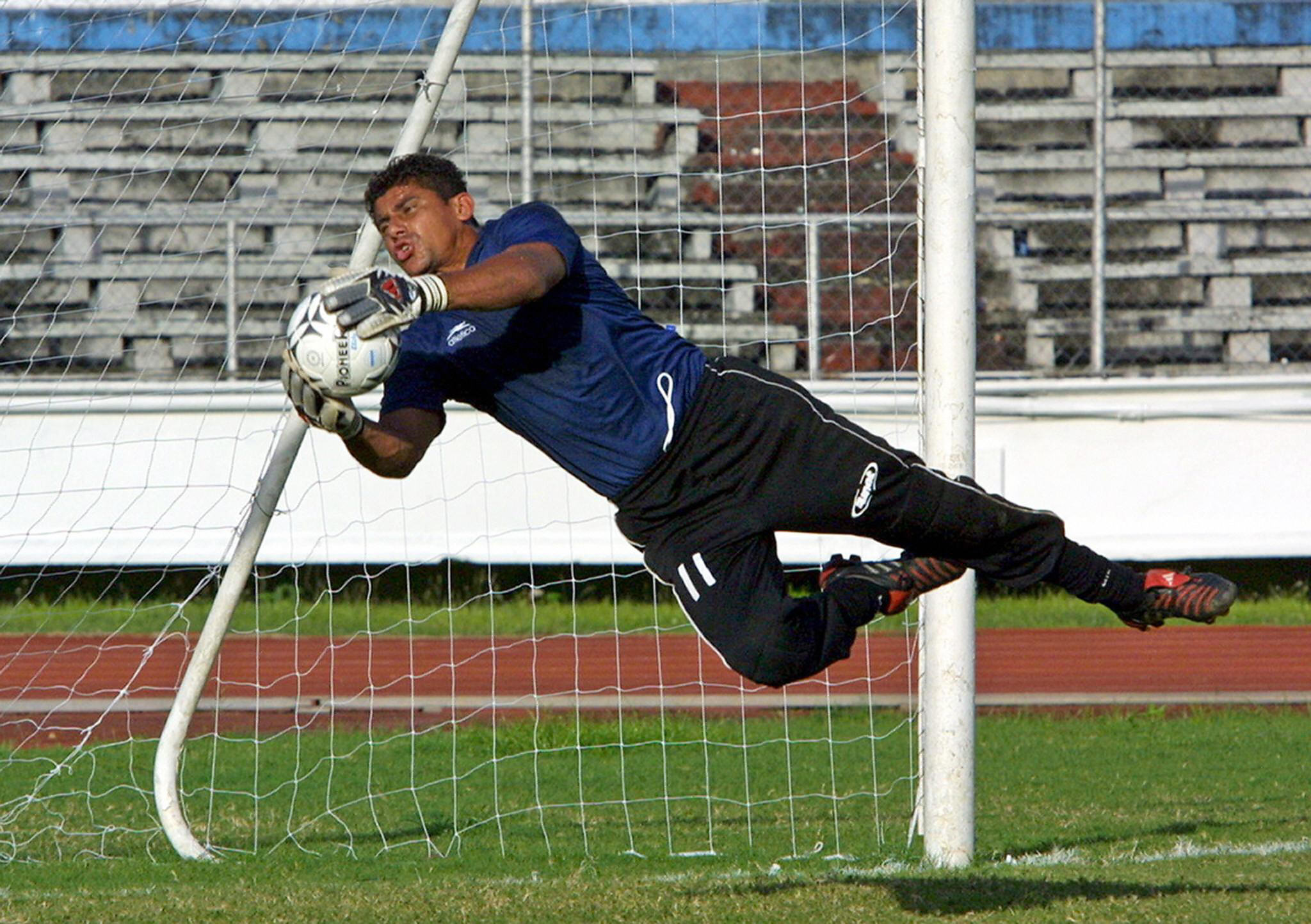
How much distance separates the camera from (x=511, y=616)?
46.6ft

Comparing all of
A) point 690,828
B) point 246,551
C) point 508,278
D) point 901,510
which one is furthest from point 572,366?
point 690,828

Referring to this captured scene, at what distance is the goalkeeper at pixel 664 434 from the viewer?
4.65 m

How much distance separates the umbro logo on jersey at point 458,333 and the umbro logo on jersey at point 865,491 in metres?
1.24

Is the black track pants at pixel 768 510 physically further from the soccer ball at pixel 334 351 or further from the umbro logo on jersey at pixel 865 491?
the soccer ball at pixel 334 351

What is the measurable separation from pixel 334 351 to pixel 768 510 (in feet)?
4.62

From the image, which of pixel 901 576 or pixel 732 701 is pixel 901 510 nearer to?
pixel 901 576

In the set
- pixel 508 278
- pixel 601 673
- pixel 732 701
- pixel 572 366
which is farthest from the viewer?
pixel 601 673

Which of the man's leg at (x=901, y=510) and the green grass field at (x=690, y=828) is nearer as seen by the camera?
the man's leg at (x=901, y=510)

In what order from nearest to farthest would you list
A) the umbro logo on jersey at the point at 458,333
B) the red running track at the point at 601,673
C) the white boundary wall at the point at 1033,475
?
the umbro logo on jersey at the point at 458,333, the red running track at the point at 601,673, the white boundary wall at the point at 1033,475

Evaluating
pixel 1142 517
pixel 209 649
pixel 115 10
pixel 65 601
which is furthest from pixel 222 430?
pixel 1142 517

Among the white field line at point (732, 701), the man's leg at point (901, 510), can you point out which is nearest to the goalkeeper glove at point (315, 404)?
the man's leg at point (901, 510)

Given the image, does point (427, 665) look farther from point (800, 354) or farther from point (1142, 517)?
point (1142, 517)

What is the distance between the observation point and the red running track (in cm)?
1088

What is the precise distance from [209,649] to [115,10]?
5802 millimetres
